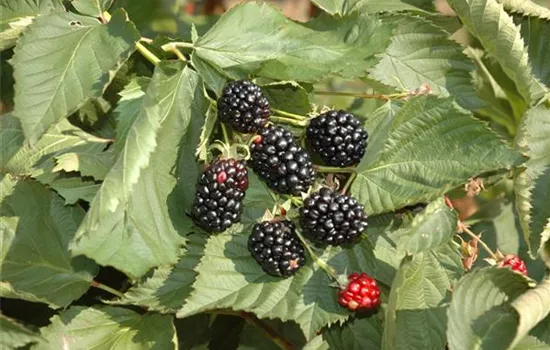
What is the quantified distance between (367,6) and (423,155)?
10.6 inches

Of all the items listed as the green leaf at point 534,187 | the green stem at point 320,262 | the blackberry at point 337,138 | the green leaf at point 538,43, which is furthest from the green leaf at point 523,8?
the green stem at point 320,262

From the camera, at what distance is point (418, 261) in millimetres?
1024

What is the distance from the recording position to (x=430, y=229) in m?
0.94

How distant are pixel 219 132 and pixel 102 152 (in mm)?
162

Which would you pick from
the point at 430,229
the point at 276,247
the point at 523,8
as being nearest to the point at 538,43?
the point at 523,8

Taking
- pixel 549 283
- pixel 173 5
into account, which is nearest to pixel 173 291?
pixel 549 283

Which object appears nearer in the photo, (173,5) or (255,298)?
(255,298)

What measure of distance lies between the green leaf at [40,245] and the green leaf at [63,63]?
153mm

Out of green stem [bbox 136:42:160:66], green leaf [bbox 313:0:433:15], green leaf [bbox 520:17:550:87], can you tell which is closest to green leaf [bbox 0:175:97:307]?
green stem [bbox 136:42:160:66]

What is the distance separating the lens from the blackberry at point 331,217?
0.96 m

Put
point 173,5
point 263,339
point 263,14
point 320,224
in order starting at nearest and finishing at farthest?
point 320,224, point 263,14, point 263,339, point 173,5

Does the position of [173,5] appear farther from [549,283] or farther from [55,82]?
[549,283]

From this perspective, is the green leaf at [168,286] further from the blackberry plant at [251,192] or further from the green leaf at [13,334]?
the green leaf at [13,334]

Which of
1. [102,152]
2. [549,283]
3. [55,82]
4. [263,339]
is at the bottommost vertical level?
[263,339]
